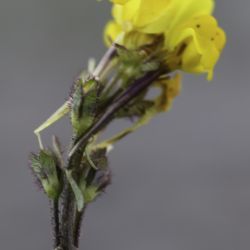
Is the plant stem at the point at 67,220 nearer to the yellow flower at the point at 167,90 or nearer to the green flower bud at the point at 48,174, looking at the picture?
the green flower bud at the point at 48,174

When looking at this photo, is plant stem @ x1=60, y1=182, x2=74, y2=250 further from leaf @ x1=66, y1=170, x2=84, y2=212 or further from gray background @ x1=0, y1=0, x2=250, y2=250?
gray background @ x1=0, y1=0, x2=250, y2=250

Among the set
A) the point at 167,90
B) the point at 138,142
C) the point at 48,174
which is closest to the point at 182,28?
the point at 167,90

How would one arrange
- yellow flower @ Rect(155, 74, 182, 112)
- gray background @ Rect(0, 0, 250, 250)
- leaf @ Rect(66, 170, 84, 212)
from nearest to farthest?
leaf @ Rect(66, 170, 84, 212)
yellow flower @ Rect(155, 74, 182, 112)
gray background @ Rect(0, 0, 250, 250)

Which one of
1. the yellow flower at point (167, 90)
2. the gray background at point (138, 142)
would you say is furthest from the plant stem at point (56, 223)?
the gray background at point (138, 142)

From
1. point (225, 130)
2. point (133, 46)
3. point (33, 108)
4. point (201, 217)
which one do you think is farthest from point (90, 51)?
point (133, 46)

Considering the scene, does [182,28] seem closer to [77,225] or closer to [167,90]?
[167,90]

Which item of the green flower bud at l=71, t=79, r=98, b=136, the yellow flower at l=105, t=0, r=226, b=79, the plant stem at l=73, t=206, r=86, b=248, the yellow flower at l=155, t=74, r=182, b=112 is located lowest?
the plant stem at l=73, t=206, r=86, b=248

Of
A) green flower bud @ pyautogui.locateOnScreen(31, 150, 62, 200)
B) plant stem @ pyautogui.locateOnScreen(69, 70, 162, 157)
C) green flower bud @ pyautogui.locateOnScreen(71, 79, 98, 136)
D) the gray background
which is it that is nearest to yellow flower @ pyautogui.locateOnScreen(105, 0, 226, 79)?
plant stem @ pyautogui.locateOnScreen(69, 70, 162, 157)

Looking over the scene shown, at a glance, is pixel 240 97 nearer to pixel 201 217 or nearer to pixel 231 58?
pixel 231 58
